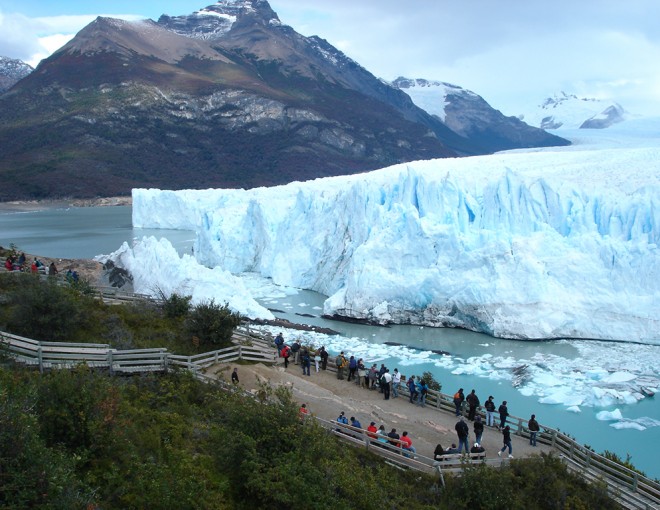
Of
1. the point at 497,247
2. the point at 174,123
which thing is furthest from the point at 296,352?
the point at 174,123

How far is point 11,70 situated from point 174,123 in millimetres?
117877

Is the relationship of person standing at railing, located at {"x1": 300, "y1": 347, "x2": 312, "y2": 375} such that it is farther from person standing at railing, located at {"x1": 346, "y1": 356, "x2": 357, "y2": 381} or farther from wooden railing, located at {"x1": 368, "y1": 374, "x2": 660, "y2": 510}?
wooden railing, located at {"x1": 368, "y1": 374, "x2": 660, "y2": 510}

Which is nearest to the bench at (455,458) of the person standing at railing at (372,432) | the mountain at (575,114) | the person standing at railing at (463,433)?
the person standing at railing at (463,433)

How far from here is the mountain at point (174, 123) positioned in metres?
76.9

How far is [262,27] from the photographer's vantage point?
138 meters

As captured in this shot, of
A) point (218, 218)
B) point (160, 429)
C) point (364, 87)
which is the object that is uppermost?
point (364, 87)

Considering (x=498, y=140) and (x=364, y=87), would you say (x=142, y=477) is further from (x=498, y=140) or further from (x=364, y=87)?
(x=364, y=87)

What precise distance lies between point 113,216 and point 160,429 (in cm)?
5568

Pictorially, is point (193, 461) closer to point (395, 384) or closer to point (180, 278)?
point (395, 384)

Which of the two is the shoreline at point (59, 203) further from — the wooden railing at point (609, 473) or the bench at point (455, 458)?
the wooden railing at point (609, 473)

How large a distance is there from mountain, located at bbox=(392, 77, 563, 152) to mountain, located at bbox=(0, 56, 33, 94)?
114642 mm

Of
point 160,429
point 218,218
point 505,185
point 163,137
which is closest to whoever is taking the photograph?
point 160,429

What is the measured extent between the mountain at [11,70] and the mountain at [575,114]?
145184 mm

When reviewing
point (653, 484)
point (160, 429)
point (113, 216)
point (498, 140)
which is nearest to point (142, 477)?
point (160, 429)
